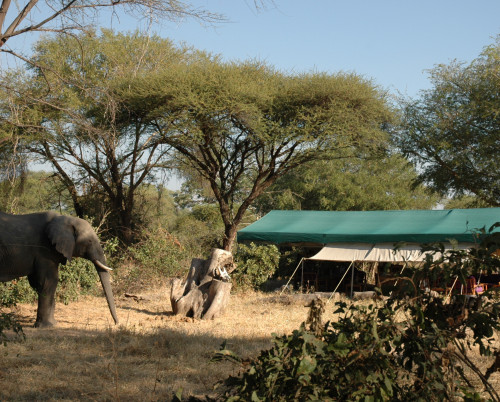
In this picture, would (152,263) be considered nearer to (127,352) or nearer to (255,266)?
(255,266)

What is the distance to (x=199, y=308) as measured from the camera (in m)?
12.6

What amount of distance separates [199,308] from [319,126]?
523 inches

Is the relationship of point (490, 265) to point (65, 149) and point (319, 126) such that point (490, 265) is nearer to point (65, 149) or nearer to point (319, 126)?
point (319, 126)

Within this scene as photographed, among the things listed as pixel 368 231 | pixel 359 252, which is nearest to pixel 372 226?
pixel 368 231

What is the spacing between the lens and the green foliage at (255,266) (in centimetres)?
1877

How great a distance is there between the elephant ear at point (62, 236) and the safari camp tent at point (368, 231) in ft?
27.5

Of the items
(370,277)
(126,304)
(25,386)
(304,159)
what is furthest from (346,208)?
(25,386)

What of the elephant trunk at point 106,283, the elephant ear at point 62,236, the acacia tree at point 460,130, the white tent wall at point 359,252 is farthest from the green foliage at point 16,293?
the acacia tree at point 460,130

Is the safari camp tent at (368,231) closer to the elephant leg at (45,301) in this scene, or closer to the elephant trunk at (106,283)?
the elephant trunk at (106,283)

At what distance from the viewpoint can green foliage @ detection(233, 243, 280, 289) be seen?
1877 cm

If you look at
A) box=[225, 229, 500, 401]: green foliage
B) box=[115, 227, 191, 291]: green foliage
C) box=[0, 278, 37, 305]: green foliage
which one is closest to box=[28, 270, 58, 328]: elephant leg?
box=[0, 278, 37, 305]: green foliage

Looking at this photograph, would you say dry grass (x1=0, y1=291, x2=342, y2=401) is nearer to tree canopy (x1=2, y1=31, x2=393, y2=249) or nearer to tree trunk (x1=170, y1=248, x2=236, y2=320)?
tree trunk (x1=170, y1=248, x2=236, y2=320)

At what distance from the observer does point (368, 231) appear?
62.0ft

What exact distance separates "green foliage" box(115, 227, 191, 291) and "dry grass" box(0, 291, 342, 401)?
9.69 ft
